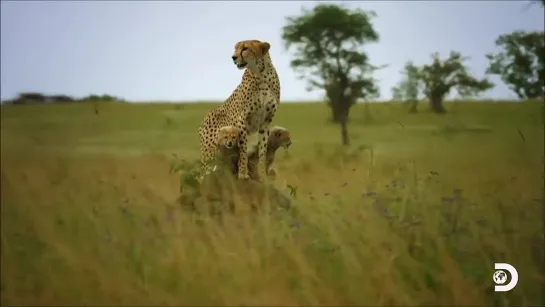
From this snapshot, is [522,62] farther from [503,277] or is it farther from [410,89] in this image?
[503,277]

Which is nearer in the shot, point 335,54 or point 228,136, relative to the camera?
point 228,136

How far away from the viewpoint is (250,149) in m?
2.47

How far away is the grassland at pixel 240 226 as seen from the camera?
1.80 m

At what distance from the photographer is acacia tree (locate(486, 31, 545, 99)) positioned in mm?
3160

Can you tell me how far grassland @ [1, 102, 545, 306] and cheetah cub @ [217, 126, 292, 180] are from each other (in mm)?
118

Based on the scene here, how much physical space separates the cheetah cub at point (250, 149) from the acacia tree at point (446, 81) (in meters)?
1.10

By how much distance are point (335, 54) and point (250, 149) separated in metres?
2.01

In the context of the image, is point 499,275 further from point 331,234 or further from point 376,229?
point 331,234

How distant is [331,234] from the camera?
6.49ft

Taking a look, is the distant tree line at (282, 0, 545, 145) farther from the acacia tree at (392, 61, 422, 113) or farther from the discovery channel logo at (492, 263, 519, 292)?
the discovery channel logo at (492, 263, 519, 292)

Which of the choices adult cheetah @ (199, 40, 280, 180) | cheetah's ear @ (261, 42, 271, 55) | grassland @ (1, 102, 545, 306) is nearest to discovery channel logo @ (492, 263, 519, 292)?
grassland @ (1, 102, 545, 306)

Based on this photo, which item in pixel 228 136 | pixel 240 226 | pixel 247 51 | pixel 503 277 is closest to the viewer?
pixel 503 277

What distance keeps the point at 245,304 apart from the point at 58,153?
1117mm

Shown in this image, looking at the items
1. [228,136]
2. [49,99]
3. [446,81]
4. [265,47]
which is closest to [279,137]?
[228,136]
